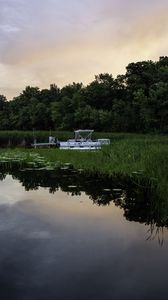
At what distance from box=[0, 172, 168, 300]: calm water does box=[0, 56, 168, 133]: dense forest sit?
32.0 metres

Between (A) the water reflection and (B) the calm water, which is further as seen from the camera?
(A) the water reflection

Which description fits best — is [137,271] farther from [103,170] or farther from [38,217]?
[103,170]

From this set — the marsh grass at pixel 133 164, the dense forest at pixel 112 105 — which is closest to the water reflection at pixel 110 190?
the marsh grass at pixel 133 164

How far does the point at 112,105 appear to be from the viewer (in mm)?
53531

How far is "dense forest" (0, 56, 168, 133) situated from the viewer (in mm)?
43812

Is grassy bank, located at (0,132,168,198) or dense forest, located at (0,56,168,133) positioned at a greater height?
dense forest, located at (0,56,168,133)

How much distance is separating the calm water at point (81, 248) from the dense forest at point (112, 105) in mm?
31956

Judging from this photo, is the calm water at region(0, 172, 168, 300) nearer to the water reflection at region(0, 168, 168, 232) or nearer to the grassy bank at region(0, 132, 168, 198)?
the water reflection at region(0, 168, 168, 232)

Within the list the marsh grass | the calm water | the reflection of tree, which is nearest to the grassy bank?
the marsh grass

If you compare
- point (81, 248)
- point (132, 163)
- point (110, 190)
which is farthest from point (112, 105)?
point (81, 248)

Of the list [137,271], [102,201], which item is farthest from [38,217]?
[137,271]

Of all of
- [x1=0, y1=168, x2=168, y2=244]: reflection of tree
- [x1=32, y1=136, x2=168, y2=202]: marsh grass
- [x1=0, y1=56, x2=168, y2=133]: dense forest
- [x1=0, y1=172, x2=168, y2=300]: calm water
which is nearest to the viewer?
[x1=0, y1=172, x2=168, y2=300]: calm water

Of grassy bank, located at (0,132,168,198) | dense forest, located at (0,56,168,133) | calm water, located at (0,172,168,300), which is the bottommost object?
calm water, located at (0,172,168,300)

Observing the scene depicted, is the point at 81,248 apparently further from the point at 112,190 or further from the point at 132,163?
the point at 132,163
